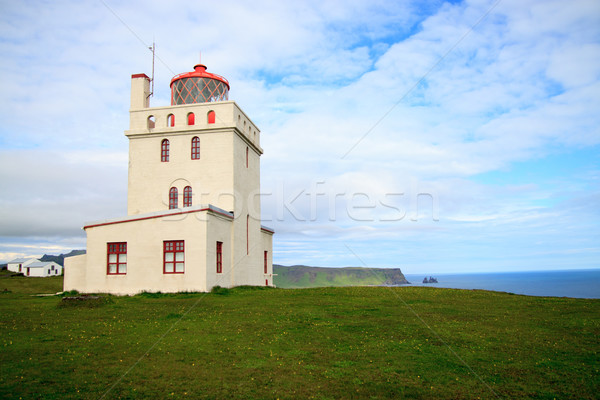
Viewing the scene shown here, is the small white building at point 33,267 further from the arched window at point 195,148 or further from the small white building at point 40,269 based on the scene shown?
the arched window at point 195,148

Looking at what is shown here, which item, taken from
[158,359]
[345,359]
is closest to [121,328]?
[158,359]

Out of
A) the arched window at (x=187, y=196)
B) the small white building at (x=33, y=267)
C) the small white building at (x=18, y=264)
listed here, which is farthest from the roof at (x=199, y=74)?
the small white building at (x=18, y=264)

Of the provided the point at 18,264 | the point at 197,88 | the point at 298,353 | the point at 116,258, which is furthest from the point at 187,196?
the point at 18,264

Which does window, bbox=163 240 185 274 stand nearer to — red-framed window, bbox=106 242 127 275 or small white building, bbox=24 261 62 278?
red-framed window, bbox=106 242 127 275

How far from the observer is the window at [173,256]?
995 inches

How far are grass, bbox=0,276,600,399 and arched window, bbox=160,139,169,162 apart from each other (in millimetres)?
16365

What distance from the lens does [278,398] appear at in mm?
7547

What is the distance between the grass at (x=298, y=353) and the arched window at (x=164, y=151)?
1636cm

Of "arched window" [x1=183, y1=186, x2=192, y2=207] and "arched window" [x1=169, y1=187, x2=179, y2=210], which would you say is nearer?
"arched window" [x1=183, y1=186, x2=192, y2=207]

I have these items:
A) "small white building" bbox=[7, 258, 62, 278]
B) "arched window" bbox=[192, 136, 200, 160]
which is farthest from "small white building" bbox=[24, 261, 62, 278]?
"arched window" bbox=[192, 136, 200, 160]

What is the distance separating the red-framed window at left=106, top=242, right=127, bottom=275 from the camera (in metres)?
25.8

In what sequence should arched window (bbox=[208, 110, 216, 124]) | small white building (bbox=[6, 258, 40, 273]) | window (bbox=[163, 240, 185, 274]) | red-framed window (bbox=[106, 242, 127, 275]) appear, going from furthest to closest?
small white building (bbox=[6, 258, 40, 273]) < arched window (bbox=[208, 110, 216, 124]) < red-framed window (bbox=[106, 242, 127, 275]) < window (bbox=[163, 240, 185, 274])

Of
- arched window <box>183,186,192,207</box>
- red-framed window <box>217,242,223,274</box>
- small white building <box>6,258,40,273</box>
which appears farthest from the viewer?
small white building <box>6,258,40,273</box>

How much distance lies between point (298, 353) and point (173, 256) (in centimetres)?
1689
